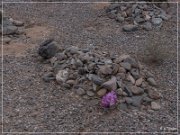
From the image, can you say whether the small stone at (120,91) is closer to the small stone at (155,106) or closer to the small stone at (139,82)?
the small stone at (139,82)

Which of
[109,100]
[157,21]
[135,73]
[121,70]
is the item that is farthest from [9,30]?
[109,100]

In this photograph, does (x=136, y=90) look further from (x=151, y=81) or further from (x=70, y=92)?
(x=70, y=92)

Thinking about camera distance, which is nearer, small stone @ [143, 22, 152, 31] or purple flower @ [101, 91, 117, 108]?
purple flower @ [101, 91, 117, 108]

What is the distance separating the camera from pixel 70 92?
7039mm

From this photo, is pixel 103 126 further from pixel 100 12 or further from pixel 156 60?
pixel 100 12

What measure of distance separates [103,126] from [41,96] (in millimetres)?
1221

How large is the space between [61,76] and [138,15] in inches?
133

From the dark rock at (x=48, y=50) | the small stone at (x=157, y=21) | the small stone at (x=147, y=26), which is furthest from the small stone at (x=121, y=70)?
the small stone at (x=157, y=21)

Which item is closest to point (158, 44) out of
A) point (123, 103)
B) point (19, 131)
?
point (123, 103)

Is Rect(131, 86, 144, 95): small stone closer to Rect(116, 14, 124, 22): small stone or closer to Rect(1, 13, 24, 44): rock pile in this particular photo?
Rect(1, 13, 24, 44): rock pile

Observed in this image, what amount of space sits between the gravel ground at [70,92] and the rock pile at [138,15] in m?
0.17

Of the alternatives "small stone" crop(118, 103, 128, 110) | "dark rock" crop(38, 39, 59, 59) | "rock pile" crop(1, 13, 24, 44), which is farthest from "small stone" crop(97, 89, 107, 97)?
"rock pile" crop(1, 13, 24, 44)

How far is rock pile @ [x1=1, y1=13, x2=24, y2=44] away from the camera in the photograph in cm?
930

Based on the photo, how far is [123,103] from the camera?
261 inches
